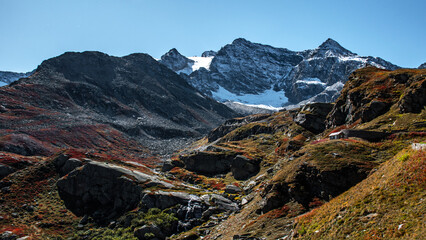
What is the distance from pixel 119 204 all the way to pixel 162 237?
42.1 feet

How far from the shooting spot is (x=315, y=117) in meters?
75.6

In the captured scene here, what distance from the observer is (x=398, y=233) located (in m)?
11.9

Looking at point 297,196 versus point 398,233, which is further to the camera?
point 297,196

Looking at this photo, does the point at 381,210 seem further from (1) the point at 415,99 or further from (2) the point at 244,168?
(2) the point at 244,168

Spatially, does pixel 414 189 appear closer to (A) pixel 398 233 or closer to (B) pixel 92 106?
(A) pixel 398 233

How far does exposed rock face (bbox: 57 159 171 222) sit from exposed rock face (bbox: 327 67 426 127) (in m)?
39.1

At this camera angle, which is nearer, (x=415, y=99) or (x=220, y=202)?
(x=415, y=99)

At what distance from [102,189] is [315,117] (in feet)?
197

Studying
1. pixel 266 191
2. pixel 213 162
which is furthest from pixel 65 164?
pixel 266 191

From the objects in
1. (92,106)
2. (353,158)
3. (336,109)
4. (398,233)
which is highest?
(92,106)

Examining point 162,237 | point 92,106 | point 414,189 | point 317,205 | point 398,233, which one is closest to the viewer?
point 398,233

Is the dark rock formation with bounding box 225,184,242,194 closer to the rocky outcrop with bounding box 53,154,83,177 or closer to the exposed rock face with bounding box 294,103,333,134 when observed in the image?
the rocky outcrop with bounding box 53,154,83,177

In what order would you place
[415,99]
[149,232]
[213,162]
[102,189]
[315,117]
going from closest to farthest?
[149,232] < [415,99] < [102,189] < [213,162] < [315,117]

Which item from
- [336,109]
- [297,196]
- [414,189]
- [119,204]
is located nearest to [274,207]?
[297,196]
